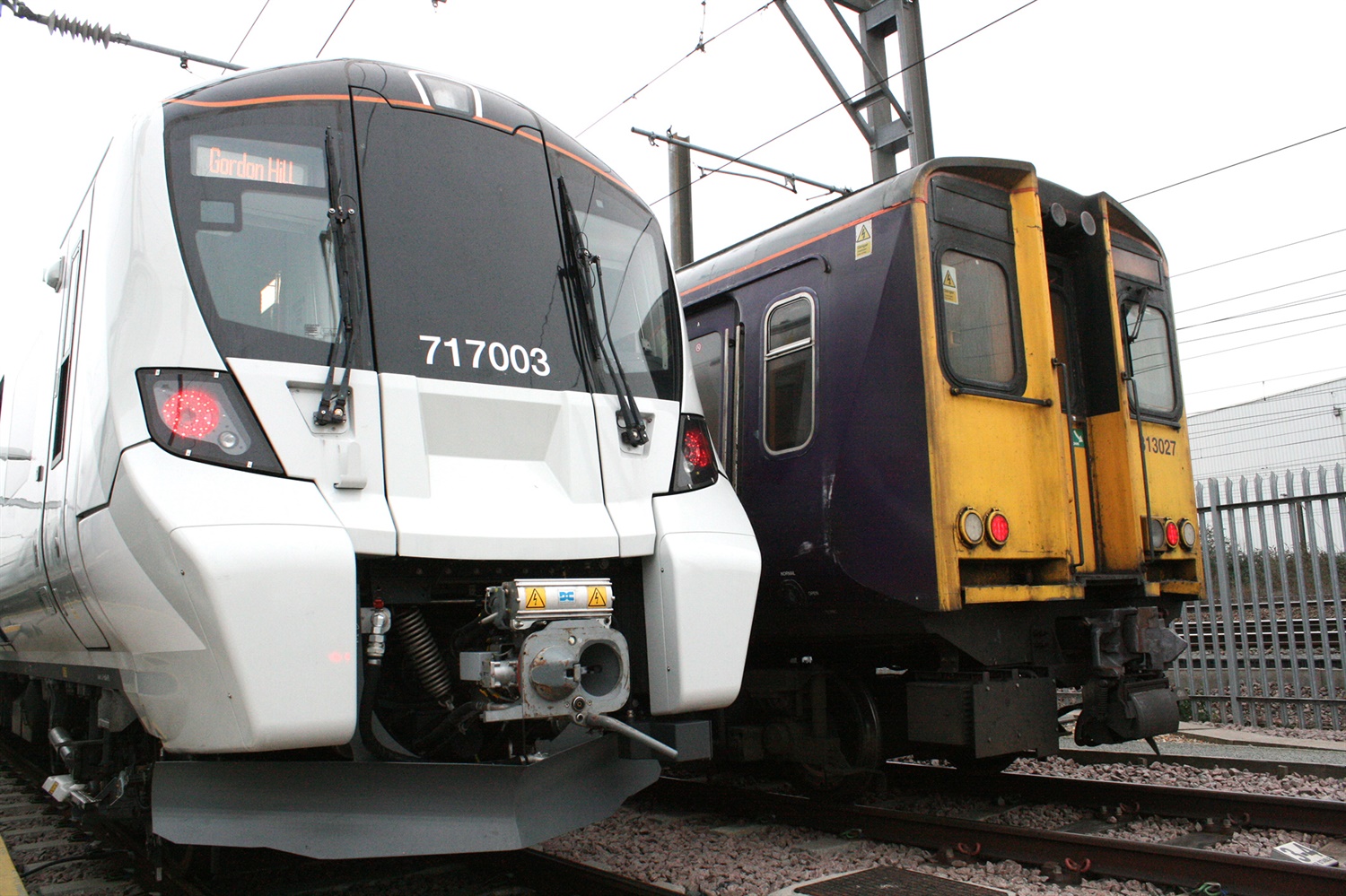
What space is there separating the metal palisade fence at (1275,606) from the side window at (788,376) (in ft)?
14.3

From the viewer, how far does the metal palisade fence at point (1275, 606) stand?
27.6 feet

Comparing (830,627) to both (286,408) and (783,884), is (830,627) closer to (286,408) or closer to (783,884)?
(783,884)

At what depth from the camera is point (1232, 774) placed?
6.25 meters

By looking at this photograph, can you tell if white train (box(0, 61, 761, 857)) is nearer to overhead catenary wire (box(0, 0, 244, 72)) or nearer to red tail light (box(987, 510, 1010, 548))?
red tail light (box(987, 510, 1010, 548))

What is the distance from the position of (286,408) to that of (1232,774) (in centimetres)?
599

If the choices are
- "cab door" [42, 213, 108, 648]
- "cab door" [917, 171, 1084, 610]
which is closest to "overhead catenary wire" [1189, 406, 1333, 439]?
"cab door" [917, 171, 1084, 610]

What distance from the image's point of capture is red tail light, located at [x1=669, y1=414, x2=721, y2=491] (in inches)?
155

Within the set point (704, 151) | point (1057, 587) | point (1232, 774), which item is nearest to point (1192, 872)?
point (1057, 587)

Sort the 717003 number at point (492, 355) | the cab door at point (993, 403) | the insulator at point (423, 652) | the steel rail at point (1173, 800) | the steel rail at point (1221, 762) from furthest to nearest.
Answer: the steel rail at point (1221, 762), the cab door at point (993, 403), the steel rail at point (1173, 800), the 717003 number at point (492, 355), the insulator at point (423, 652)

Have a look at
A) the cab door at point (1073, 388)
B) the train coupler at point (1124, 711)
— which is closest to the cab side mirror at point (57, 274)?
the cab door at point (1073, 388)

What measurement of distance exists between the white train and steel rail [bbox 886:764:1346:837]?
3003mm

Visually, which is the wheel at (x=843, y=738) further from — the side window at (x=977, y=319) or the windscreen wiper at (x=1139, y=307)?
the windscreen wiper at (x=1139, y=307)

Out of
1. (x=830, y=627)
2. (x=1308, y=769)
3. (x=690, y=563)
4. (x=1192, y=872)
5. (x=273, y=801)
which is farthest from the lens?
(x=1308, y=769)

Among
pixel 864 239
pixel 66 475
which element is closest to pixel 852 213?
pixel 864 239
